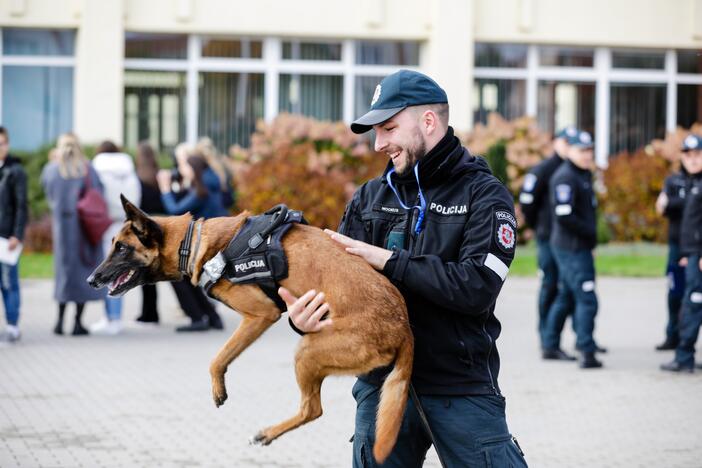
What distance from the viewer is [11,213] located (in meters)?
11.4

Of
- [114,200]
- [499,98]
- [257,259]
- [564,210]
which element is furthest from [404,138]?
[499,98]

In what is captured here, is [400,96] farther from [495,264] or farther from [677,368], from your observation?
[677,368]

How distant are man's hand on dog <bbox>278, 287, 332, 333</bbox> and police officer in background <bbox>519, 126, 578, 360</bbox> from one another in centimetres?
736

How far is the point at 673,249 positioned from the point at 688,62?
52.5ft

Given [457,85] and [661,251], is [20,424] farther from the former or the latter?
[457,85]

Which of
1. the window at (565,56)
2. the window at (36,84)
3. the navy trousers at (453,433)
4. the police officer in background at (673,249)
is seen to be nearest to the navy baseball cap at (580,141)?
the police officer in background at (673,249)

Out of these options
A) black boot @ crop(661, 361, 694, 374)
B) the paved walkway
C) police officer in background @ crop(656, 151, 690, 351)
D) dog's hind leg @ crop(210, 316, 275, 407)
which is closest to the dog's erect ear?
dog's hind leg @ crop(210, 316, 275, 407)

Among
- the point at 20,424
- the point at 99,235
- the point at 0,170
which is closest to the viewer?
the point at 20,424

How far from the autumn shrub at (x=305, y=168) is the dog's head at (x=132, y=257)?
1323 cm

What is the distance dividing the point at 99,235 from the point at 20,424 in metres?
4.28

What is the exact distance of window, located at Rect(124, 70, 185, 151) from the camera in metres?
24.2

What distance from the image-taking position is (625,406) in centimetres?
888

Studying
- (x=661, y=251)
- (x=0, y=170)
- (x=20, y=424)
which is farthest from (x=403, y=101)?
(x=661, y=251)

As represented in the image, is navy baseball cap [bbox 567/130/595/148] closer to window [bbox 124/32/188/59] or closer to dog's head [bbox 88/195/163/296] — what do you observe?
dog's head [bbox 88/195/163/296]
